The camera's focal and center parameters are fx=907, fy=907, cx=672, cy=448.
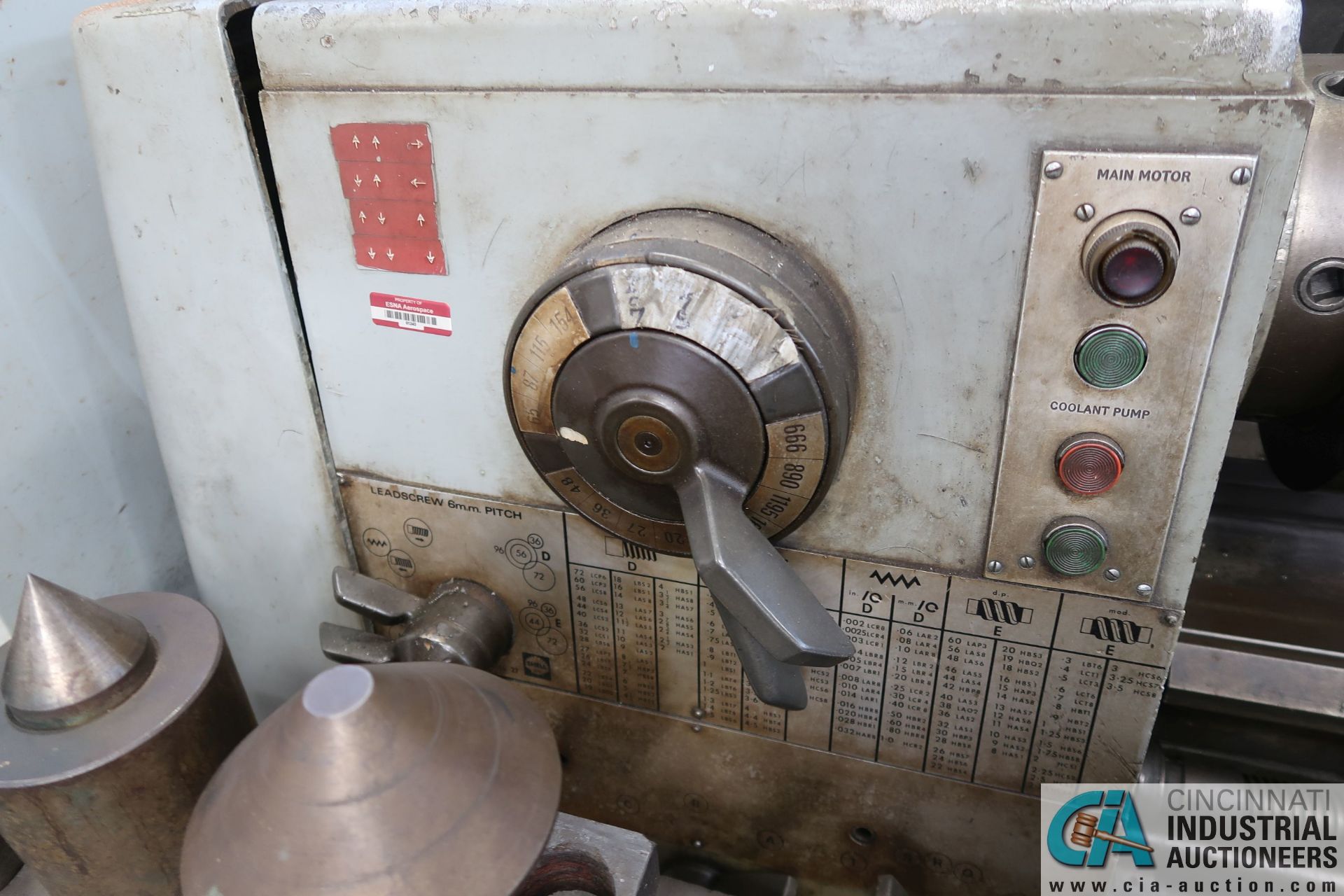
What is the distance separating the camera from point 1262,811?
986mm

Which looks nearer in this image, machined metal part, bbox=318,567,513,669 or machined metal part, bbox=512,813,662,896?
machined metal part, bbox=512,813,662,896

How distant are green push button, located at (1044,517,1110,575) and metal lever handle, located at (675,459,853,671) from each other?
216 mm

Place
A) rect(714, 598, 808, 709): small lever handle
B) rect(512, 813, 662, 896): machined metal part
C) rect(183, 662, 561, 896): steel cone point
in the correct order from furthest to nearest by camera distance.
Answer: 1. rect(512, 813, 662, 896): machined metal part
2. rect(714, 598, 808, 709): small lever handle
3. rect(183, 662, 561, 896): steel cone point

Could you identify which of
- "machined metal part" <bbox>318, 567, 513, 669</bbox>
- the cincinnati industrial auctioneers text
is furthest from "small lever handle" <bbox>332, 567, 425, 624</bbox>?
the cincinnati industrial auctioneers text

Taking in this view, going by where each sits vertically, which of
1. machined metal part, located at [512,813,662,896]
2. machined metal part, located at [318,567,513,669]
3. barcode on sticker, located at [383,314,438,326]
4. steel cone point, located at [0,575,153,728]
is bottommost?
machined metal part, located at [512,813,662,896]

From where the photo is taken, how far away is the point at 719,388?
0.69 m

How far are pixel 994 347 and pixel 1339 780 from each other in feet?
2.62

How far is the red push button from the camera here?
71cm

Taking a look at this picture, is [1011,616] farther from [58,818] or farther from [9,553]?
[9,553]

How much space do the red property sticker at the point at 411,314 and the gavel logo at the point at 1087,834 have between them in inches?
30.6

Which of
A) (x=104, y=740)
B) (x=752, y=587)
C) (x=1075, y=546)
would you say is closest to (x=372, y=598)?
(x=104, y=740)

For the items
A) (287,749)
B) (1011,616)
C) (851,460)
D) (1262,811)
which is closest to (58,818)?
(287,749)

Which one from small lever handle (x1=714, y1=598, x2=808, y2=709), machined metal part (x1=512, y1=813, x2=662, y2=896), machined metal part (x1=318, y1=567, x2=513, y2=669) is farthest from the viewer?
machined metal part (x1=318, y1=567, x2=513, y2=669)

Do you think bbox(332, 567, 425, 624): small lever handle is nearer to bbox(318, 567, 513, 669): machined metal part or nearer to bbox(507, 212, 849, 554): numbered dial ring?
bbox(318, 567, 513, 669): machined metal part
